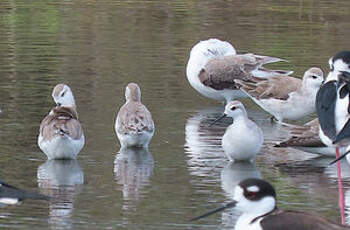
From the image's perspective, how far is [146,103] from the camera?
1520 cm

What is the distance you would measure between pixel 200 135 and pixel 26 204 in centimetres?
Result: 366

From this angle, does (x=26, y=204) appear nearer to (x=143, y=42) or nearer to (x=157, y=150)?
(x=157, y=150)

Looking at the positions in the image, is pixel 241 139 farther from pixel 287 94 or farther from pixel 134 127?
pixel 287 94

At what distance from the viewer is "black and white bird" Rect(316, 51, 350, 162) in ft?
34.8

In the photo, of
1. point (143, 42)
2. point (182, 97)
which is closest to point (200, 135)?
point (182, 97)

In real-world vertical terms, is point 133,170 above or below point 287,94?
below

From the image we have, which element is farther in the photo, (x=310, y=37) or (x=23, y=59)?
(x=310, y=37)

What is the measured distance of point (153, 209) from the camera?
418 inches

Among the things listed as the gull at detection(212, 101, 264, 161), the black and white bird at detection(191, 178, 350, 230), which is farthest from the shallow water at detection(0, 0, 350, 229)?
the black and white bird at detection(191, 178, 350, 230)

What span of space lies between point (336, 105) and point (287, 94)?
143 inches

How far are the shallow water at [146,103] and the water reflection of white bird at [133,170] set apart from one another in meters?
0.02

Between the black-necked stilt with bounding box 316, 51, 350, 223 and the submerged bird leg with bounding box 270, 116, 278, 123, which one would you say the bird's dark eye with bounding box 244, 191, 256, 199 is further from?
the submerged bird leg with bounding box 270, 116, 278, 123

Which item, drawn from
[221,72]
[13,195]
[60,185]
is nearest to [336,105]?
[60,185]

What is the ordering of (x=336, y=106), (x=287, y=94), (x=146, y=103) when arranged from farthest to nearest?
(x=146, y=103) < (x=287, y=94) < (x=336, y=106)
